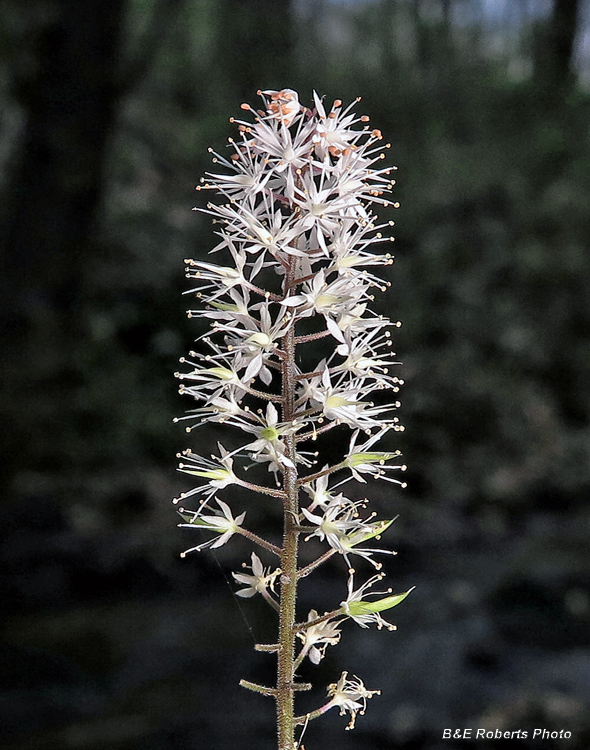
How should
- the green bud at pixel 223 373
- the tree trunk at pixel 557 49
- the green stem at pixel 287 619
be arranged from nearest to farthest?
the green stem at pixel 287 619 < the green bud at pixel 223 373 < the tree trunk at pixel 557 49

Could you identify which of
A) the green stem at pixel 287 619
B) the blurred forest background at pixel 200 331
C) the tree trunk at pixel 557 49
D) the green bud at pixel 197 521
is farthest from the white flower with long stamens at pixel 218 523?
the tree trunk at pixel 557 49

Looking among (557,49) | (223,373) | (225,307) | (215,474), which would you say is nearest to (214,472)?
(215,474)

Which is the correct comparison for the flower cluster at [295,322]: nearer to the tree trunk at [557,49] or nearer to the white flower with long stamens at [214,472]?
the white flower with long stamens at [214,472]

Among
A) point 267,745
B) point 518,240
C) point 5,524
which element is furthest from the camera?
point 518,240

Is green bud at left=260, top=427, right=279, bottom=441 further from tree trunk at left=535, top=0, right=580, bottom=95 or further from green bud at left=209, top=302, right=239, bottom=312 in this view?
tree trunk at left=535, top=0, right=580, bottom=95

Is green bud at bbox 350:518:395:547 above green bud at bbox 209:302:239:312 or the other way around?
the other way around

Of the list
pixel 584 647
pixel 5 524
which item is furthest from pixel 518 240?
pixel 5 524

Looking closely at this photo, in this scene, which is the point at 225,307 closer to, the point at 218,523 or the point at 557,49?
the point at 218,523

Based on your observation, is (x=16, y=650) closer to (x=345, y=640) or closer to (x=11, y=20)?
(x=345, y=640)

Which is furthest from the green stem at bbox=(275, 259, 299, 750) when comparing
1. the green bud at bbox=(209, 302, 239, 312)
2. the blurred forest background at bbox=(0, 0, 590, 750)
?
the blurred forest background at bbox=(0, 0, 590, 750)
